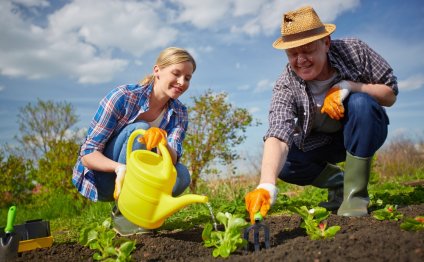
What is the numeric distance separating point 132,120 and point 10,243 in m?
1.08

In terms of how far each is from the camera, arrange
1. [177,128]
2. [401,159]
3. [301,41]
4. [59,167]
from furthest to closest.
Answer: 1. [401,159]
2. [59,167]
3. [177,128]
4. [301,41]

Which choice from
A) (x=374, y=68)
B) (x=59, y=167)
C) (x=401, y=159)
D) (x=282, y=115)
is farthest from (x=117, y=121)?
(x=401, y=159)

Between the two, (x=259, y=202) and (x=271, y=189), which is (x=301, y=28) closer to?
(x=271, y=189)

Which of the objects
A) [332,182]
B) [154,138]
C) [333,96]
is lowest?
[332,182]

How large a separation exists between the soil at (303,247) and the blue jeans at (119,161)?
0.38 meters

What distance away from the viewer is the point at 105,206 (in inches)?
191

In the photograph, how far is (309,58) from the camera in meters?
2.53

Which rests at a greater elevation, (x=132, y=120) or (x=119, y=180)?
(x=132, y=120)

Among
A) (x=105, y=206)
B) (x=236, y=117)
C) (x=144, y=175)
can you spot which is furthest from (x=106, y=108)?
(x=236, y=117)

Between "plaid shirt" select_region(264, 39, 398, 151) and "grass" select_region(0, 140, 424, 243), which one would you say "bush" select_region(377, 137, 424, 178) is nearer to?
"grass" select_region(0, 140, 424, 243)

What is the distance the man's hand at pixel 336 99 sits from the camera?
8.38 feet

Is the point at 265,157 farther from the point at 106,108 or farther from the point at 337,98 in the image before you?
the point at 106,108

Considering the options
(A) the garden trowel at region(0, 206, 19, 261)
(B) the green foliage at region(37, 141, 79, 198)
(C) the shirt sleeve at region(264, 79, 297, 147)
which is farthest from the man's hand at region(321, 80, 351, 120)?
(B) the green foliage at region(37, 141, 79, 198)

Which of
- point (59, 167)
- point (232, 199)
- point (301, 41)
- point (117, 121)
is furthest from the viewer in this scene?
point (59, 167)
